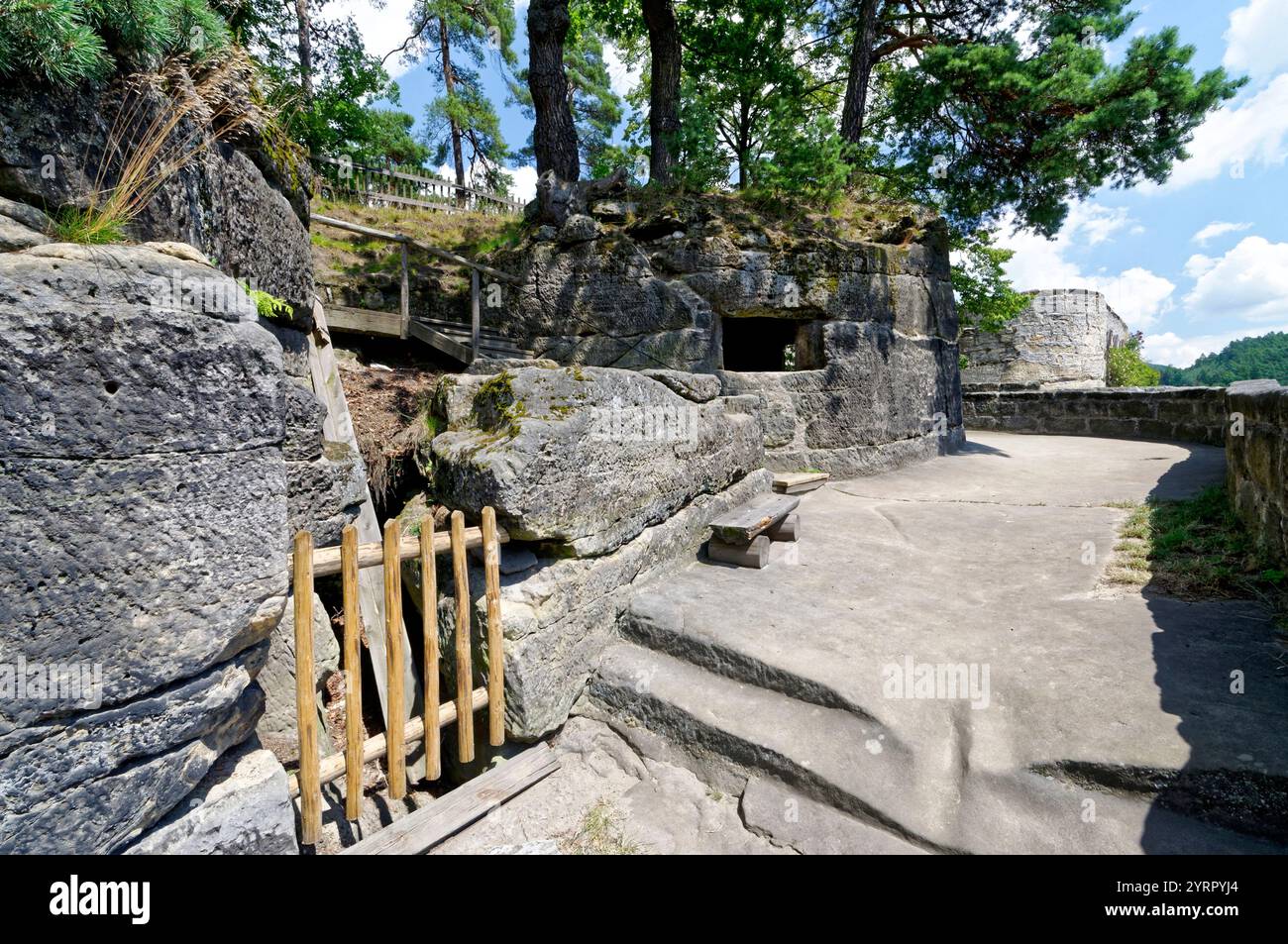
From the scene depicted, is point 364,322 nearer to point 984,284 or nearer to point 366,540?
point 366,540

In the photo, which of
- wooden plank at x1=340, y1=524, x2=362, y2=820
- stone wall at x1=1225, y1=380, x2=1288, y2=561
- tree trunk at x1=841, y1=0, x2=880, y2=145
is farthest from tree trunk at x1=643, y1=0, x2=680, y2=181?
wooden plank at x1=340, y1=524, x2=362, y2=820

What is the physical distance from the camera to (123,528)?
1543 mm

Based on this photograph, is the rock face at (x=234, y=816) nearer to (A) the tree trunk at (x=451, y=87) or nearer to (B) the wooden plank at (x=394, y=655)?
(B) the wooden plank at (x=394, y=655)

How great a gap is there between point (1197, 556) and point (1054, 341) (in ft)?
56.1

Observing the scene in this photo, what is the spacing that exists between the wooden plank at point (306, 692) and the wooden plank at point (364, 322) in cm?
486

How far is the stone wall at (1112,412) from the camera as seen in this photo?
361 inches

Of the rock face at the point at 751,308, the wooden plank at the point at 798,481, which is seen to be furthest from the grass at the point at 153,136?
the wooden plank at the point at 798,481

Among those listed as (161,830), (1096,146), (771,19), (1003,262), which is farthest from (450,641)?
(1003,262)

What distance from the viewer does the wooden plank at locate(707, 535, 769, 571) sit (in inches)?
164

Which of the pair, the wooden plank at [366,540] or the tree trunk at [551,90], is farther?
the tree trunk at [551,90]

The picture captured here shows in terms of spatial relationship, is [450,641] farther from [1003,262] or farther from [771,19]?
[1003,262]

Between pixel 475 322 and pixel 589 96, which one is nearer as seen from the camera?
pixel 475 322

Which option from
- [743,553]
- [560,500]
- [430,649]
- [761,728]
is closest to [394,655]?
[430,649]
